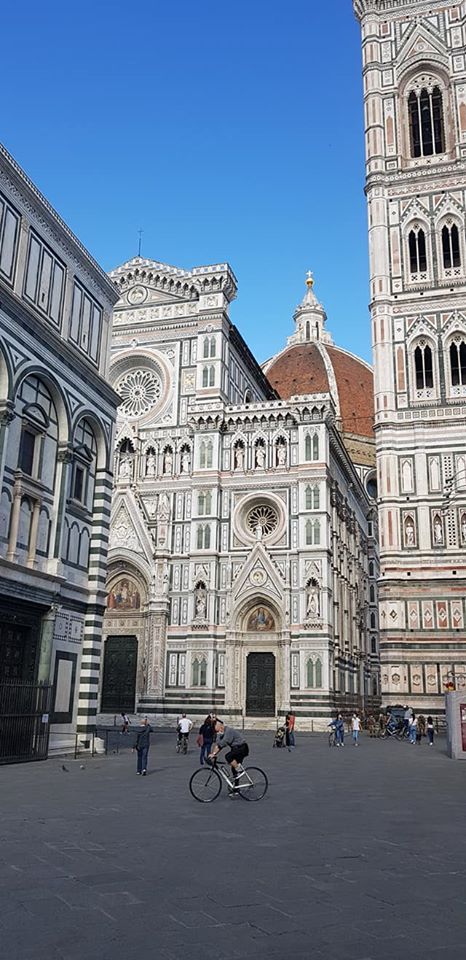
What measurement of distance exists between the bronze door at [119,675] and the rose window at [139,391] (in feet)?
42.3

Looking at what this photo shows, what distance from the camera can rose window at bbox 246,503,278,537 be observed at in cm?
4016

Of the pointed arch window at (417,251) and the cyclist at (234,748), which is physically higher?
the pointed arch window at (417,251)

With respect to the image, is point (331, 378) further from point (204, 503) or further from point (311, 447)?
point (204, 503)

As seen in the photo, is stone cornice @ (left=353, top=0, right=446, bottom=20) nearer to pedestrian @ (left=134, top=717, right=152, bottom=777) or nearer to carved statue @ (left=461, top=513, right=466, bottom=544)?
carved statue @ (left=461, top=513, right=466, bottom=544)

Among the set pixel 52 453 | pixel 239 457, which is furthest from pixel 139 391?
pixel 52 453

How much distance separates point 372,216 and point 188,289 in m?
10.9

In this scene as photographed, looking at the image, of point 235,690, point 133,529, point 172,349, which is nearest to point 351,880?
point 235,690

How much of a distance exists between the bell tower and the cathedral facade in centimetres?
353

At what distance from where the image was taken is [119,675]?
3966 cm

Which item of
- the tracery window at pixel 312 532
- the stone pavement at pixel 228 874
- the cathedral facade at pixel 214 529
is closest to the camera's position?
the stone pavement at pixel 228 874

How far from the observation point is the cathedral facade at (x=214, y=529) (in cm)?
3803

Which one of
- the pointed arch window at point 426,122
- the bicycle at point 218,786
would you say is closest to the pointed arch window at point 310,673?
the bicycle at point 218,786

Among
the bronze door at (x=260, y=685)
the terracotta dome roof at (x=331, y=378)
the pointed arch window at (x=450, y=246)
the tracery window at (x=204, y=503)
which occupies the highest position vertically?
the terracotta dome roof at (x=331, y=378)

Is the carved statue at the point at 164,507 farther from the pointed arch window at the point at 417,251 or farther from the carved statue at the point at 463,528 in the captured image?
the pointed arch window at the point at 417,251
